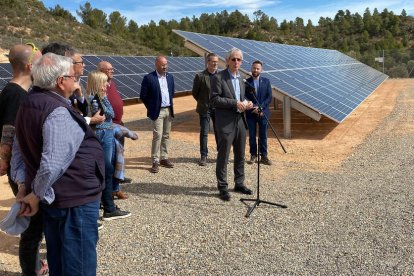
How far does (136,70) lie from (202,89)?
1110cm

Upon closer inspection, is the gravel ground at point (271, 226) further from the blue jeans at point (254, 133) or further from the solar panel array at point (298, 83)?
the solar panel array at point (298, 83)

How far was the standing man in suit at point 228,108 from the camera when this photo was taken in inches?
198

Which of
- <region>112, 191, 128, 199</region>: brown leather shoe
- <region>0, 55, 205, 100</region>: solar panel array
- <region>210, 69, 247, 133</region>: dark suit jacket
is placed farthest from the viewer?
<region>0, 55, 205, 100</region>: solar panel array

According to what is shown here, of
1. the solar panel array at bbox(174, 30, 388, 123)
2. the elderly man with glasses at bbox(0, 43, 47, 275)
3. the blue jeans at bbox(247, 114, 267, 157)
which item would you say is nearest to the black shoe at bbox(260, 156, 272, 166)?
the blue jeans at bbox(247, 114, 267, 157)

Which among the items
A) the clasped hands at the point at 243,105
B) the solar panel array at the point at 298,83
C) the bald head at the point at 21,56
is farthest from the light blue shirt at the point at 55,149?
the solar panel array at the point at 298,83

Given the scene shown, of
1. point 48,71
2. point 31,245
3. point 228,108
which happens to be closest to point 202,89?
point 228,108

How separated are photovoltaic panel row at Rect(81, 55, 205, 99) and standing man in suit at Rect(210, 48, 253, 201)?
9423 millimetres

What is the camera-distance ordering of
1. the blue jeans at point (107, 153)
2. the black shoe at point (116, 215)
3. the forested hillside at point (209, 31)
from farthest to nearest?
the forested hillside at point (209, 31), the black shoe at point (116, 215), the blue jeans at point (107, 153)

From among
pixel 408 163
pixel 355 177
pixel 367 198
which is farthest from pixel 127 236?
pixel 408 163

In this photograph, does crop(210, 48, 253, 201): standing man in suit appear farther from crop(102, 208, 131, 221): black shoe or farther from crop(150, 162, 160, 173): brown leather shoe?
crop(150, 162, 160, 173): brown leather shoe

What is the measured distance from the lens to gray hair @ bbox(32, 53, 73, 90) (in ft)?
7.50

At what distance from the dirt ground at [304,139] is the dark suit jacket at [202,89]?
1594 mm

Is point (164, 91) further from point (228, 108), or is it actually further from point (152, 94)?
point (228, 108)

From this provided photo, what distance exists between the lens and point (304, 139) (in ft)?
30.1
